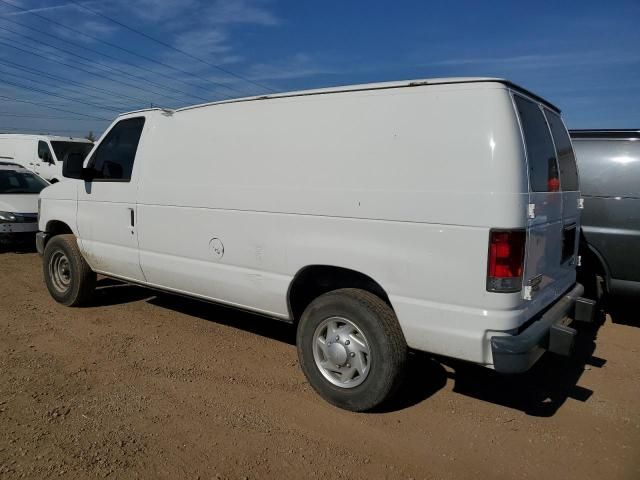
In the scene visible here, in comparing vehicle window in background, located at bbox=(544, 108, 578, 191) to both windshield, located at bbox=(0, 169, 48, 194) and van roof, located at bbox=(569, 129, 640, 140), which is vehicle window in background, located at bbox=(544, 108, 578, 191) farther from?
windshield, located at bbox=(0, 169, 48, 194)

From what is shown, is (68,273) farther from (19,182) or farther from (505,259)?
(19,182)

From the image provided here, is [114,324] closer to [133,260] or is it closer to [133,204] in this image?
[133,260]

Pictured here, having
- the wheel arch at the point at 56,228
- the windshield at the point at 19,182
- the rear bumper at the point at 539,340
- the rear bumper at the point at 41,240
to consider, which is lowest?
the rear bumper at the point at 539,340

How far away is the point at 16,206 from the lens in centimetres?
999

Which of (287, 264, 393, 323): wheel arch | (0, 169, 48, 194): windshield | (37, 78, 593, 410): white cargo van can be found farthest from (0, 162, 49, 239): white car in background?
(287, 264, 393, 323): wheel arch

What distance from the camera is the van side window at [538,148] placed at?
3.40 m

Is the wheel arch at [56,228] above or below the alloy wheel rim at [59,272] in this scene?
above

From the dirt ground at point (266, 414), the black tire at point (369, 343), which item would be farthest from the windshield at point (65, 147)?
the black tire at point (369, 343)

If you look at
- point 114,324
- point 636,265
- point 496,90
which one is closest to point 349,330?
point 496,90

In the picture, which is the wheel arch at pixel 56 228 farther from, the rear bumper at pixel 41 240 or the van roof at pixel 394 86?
the van roof at pixel 394 86

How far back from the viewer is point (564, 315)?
12.9 ft

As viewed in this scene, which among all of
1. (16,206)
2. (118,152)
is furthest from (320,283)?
(16,206)

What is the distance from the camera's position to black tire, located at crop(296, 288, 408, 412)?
11.7 ft

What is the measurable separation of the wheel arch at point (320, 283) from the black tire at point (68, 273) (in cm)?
294
